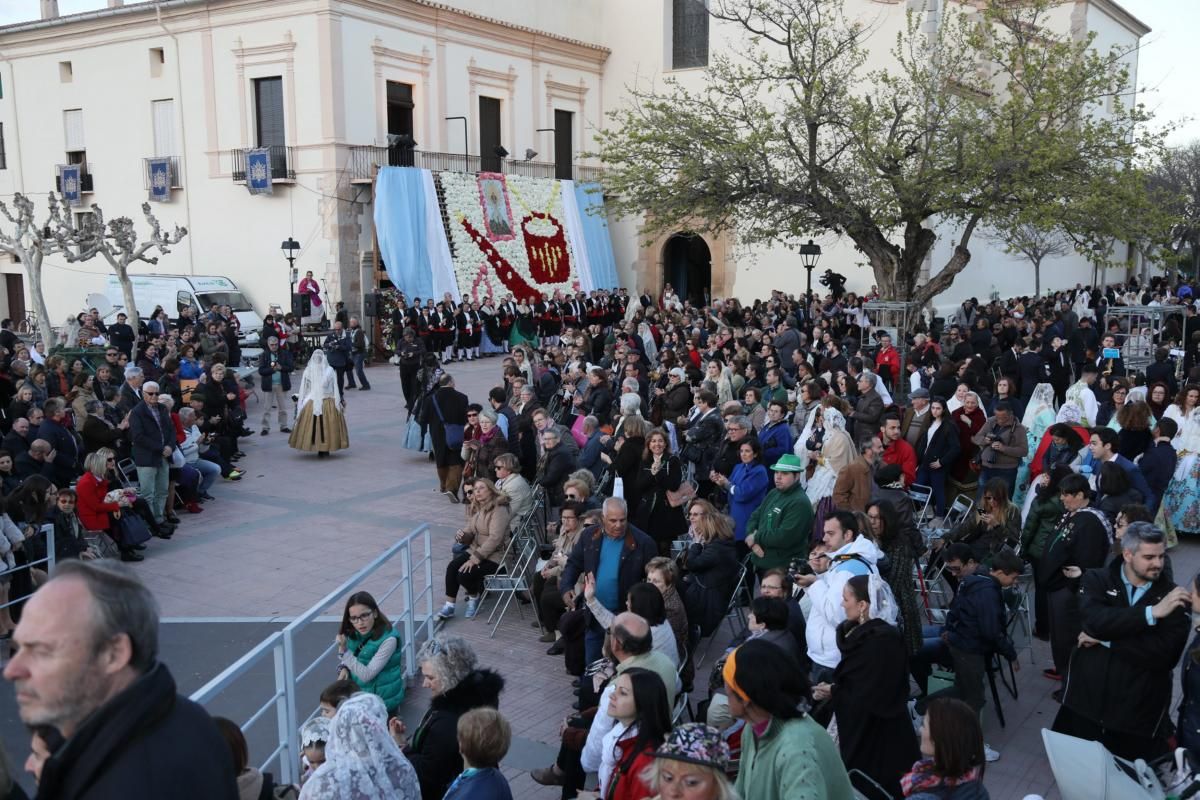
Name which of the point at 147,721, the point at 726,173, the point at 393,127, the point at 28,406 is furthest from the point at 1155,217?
the point at 393,127

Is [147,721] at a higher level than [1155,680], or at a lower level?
higher

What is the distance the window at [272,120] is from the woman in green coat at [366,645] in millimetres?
23235

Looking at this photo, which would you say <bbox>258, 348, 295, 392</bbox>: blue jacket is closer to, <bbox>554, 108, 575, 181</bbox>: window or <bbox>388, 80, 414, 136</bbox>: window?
<bbox>388, 80, 414, 136</bbox>: window

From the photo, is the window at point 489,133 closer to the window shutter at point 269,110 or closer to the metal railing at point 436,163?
the metal railing at point 436,163

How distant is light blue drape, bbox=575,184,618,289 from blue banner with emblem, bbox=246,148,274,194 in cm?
988

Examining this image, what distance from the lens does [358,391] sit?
21.2 metres

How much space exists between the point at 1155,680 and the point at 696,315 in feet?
68.1

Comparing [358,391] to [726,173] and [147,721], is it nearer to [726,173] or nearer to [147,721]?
[726,173]

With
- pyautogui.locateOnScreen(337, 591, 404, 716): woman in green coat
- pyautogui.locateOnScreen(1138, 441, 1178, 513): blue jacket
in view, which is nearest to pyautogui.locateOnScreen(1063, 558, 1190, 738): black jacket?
pyautogui.locateOnScreen(337, 591, 404, 716): woman in green coat

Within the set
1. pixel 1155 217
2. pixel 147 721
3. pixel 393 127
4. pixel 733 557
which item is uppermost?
pixel 393 127

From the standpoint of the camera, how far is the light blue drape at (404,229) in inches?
1027

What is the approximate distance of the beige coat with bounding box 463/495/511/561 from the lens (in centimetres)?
814

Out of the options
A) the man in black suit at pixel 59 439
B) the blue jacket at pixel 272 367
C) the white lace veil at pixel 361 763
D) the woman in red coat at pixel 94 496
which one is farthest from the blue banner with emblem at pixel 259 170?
the white lace veil at pixel 361 763

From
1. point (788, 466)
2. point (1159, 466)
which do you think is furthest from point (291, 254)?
point (1159, 466)
